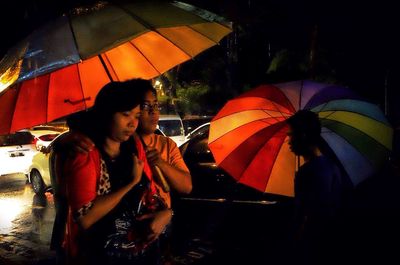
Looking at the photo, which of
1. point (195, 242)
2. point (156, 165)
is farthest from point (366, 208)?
point (156, 165)

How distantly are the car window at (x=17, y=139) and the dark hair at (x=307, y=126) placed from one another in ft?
40.0

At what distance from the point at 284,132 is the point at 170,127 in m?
11.2

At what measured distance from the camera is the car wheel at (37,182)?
11.9 metres

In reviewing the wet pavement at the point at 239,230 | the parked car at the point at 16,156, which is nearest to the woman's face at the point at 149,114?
the wet pavement at the point at 239,230

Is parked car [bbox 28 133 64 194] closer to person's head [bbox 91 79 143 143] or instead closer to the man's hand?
person's head [bbox 91 79 143 143]

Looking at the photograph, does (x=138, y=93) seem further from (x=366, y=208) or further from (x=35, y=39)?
(x=366, y=208)

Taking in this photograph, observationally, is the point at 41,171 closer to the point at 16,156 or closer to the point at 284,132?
the point at 16,156

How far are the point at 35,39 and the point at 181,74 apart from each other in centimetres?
2400

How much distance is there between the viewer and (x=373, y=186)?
973 cm

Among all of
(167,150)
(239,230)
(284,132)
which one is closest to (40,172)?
(239,230)

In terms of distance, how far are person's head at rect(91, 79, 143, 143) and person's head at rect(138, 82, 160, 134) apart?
0.57 metres

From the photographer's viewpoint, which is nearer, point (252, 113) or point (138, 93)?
point (138, 93)

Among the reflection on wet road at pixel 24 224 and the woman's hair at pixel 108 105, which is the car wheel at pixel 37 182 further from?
the woman's hair at pixel 108 105

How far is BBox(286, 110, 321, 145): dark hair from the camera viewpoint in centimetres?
352
